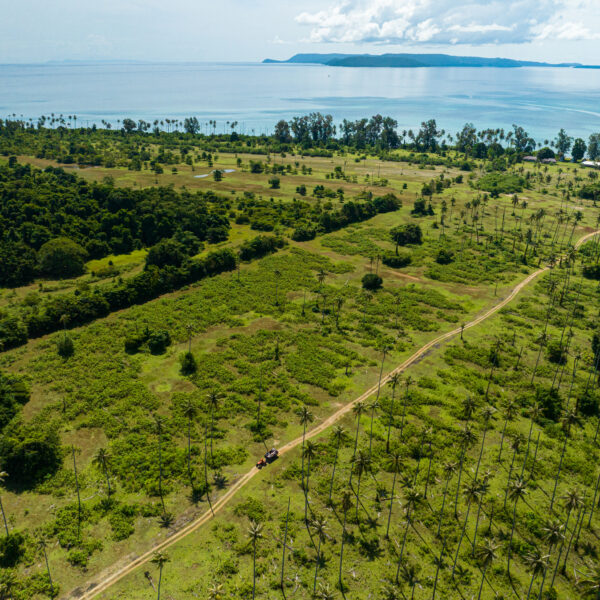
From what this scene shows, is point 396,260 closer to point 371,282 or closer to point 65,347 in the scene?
point 371,282

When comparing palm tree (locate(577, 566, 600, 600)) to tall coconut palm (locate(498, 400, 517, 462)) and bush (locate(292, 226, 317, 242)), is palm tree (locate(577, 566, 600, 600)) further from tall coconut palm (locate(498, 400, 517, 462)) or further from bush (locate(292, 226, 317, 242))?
bush (locate(292, 226, 317, 242))

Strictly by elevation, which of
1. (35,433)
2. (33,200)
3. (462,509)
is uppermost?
(33,200)

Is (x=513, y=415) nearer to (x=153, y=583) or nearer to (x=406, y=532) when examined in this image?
(x=406, y=532)

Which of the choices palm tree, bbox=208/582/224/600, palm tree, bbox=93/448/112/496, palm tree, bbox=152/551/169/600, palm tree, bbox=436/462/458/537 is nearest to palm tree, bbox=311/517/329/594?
palm tree, bbox=208/582/224/600

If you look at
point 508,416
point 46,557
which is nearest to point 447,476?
point 508,416

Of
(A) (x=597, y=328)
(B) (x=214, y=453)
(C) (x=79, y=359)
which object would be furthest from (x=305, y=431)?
(A) (x=597, y=328)

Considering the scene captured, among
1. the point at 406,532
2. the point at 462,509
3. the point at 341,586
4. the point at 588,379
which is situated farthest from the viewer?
the point at 588,379

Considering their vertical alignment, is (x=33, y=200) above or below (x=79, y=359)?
above
